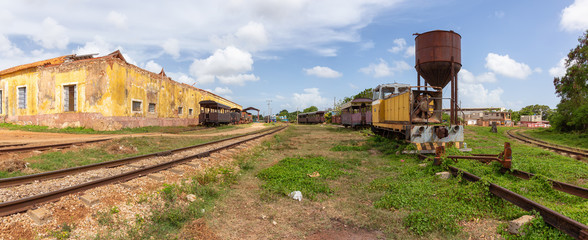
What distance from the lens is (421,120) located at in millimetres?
9656

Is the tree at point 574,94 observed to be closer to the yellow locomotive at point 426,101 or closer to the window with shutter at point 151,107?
the yellow locomotive at point 426,101

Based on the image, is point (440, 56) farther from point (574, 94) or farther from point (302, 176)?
point (574, 94)

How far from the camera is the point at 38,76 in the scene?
800 inches

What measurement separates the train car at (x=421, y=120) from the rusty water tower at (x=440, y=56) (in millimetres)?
1885

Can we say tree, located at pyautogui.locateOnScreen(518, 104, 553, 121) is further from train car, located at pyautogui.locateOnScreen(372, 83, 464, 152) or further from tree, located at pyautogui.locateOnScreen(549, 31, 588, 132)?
train car, located at pyautogui.locateOnScreen(372, 83, 464, 152)

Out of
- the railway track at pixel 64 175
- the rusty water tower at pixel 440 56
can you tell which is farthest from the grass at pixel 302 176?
the rusty water tower at pixel 440 56

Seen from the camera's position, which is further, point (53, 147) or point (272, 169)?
point (53, 147)

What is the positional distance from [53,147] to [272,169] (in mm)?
9087

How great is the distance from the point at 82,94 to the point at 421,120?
71.6ft

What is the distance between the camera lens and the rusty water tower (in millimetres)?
11930

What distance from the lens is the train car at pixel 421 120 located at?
346 inches

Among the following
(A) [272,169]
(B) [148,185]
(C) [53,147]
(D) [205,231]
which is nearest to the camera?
(D) [205,231]

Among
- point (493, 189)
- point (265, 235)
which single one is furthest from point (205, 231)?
point (493, 189)

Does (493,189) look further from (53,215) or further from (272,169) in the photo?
(53,215)
